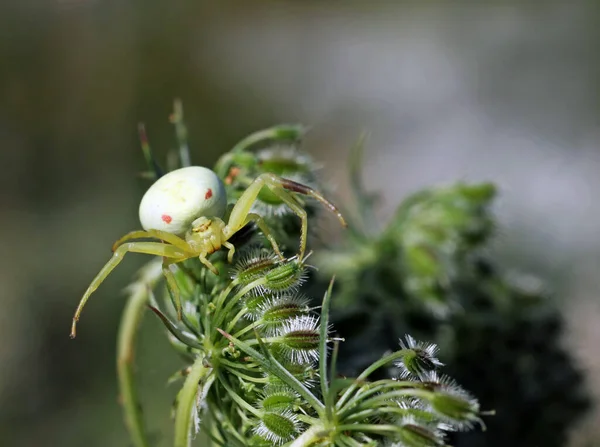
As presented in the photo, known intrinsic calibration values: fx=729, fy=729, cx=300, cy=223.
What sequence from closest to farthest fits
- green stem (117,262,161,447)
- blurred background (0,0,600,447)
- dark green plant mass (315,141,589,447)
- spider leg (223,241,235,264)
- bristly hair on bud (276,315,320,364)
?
bristly hair on bud (276,315,320,364), spider leg (223,241,235,264), green stem (117,262,161,447), dark green plant mass (315,141,589,447), blurred background (0,0,600,447)

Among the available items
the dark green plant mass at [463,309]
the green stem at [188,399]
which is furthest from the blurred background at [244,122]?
the green stem at [188,399]

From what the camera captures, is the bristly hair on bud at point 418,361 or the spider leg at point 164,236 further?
the spider leg at point 164,236

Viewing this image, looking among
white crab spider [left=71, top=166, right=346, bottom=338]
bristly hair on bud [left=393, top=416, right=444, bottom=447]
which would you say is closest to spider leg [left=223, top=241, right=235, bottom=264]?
white crab spider [left=71, top=166, right=346, bottom=338]

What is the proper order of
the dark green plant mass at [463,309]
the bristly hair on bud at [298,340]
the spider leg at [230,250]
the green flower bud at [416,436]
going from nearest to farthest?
the green flower bud at [416,436], the bristly hair on bud at [298,340], the spider leg at [230,250], the dark green plant mass at [463,309]

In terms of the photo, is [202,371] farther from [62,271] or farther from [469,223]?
[62,271]

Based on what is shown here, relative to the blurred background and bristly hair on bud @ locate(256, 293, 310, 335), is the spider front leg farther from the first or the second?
the blurred background

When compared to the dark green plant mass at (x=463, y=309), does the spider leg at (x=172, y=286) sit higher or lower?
higher

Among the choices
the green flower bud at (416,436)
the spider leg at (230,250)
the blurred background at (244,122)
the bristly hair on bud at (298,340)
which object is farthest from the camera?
the blurred background at (244,122)

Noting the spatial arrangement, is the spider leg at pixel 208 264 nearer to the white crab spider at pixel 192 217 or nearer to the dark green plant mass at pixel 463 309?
→ the white crab spider at pixel 192 217
